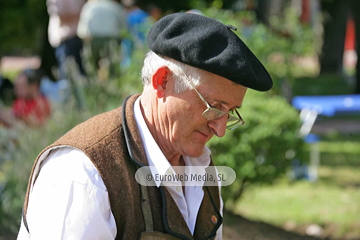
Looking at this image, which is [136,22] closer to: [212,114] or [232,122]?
[232,122]

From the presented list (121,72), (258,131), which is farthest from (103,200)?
(121,72)

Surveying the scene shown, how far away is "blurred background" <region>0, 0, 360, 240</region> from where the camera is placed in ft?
15.9

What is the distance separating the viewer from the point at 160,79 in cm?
213

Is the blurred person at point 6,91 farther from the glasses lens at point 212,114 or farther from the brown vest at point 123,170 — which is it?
the glasses lens at point 212,114

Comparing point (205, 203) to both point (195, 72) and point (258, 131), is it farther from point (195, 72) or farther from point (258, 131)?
point (258, 131)

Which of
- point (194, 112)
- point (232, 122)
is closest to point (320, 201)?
point (232, 122)

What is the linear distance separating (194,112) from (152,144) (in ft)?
0.69

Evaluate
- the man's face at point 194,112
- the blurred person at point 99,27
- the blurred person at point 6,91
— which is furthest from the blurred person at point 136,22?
the man's face at point 194,112

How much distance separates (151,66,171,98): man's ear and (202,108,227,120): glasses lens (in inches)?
7.2

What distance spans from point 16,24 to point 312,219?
40.0ft

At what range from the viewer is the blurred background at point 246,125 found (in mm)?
4859

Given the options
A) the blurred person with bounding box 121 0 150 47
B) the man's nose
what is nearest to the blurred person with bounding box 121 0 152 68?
the blurred person with bounding box 121 0 150 47

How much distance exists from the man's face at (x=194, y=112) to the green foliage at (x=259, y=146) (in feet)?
8.30

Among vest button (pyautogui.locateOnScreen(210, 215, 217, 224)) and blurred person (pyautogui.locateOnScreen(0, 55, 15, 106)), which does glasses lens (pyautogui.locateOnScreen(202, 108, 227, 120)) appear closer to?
vest button (pyautogui.locateOnScreen(210, 215, 217, 224))
